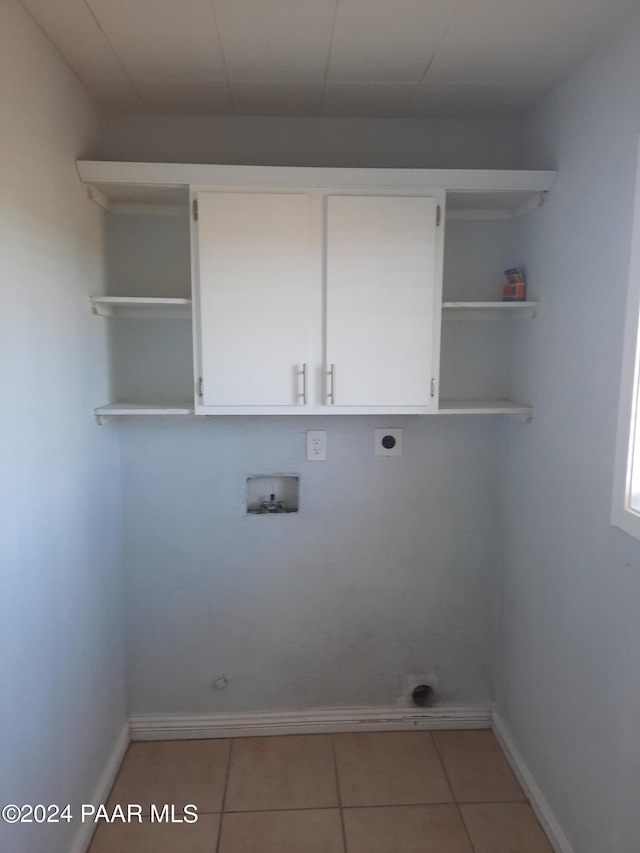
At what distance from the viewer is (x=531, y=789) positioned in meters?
2.06

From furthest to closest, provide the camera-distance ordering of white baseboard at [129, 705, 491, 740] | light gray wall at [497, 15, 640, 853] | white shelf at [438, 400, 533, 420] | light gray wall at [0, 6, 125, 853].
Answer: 1. white baseboard at [129, 705, 491, 740]
2. white shelf at [438, 400, 533, 420]
3. light gray wall at [497, 15, 640, 853]
4. light gray wall at [0, 6, 125, 853]

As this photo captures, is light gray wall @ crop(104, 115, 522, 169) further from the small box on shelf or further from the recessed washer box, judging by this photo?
the recessed washer box

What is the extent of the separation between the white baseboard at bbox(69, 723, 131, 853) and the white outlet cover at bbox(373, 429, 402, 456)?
60.8 inches

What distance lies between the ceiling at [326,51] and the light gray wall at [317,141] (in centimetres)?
5

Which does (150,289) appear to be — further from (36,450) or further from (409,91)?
(409,91)

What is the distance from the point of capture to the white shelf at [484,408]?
205cm

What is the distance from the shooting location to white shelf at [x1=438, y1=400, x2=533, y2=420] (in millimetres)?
2047

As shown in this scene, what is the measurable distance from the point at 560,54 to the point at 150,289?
1.57 m

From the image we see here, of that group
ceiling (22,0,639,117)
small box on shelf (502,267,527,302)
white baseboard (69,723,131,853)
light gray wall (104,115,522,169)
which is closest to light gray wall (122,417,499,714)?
white baseboard (69,723,131,853)

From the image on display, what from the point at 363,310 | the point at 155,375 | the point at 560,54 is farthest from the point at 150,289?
the point at 560,54

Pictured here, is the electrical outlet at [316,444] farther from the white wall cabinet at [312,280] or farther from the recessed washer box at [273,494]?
the white wall cabinet at [312,280]

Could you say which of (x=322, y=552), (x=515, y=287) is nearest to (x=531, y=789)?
(x=322, y=552)

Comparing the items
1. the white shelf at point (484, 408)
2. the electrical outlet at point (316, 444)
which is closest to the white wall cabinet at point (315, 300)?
the white shelf at point (484, 408)

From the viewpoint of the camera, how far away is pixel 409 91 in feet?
6.40
